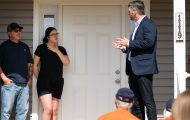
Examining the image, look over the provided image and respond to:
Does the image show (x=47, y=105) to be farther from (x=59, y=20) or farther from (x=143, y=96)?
(x=143, y=96)

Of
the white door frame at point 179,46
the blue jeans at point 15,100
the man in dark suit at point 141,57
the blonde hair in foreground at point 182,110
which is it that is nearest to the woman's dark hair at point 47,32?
the blue jeans at point 15,100

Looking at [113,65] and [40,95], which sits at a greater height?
[113,65]

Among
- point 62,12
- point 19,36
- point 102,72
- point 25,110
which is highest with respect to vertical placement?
point 62,12

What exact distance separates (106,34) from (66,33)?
633 mm

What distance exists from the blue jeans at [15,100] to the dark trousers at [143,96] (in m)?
1.94

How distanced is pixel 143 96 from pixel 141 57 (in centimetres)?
43

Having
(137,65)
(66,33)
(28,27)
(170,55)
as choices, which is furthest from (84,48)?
(137,65)

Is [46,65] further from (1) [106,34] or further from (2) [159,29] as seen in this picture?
(2) [159,29]

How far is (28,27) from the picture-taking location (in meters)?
6.74

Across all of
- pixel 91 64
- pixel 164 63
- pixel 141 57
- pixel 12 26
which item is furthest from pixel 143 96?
pixel 12 26

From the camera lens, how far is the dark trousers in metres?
4.71

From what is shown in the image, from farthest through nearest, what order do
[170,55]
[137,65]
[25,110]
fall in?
[170,55] < [25,110] < [137,65]

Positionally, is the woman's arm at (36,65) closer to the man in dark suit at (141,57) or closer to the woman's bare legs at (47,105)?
the woman's bare legs at (47,105)

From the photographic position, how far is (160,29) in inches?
264
